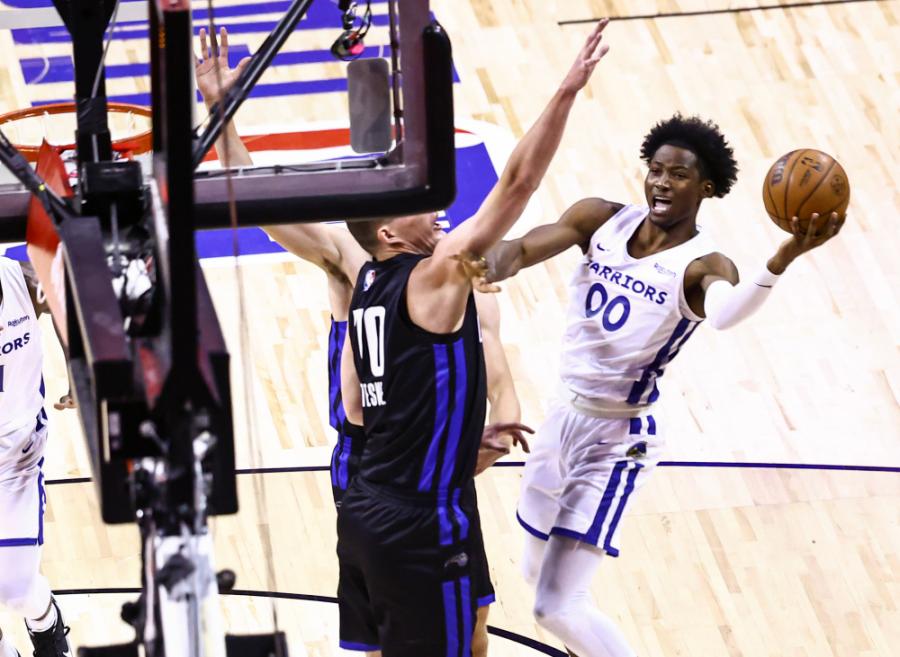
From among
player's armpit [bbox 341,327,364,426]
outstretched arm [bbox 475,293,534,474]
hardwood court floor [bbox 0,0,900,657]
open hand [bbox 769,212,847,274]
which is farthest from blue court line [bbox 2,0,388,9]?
open hand [bbox 769,212,847,274]

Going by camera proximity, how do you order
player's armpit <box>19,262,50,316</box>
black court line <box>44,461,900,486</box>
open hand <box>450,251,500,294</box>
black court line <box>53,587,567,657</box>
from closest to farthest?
open hand <box>450,251,500,294</box>
player's armpit <box>19,262,50,316</box>
black court line <box>53,587,567,657</box>
black court line <box>44,461,900,486</box>

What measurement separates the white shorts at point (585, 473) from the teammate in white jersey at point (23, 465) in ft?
5.45

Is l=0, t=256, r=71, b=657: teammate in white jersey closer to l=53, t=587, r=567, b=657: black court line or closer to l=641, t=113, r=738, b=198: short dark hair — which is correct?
l=53, t=587, r=567, b=657: black court line

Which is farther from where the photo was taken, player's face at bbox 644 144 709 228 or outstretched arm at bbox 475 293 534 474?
player's face at bbox 644 144 709 228

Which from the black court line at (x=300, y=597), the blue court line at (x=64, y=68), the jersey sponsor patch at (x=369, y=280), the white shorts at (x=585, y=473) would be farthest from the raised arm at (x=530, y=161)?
the blue court line at (x=64, y=68)

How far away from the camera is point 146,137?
4.57 meters

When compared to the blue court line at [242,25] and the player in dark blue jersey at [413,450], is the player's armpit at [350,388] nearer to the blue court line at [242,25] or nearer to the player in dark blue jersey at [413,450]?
the player in dark blue jersey at [413,450]

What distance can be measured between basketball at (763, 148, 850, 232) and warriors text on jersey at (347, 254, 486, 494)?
115 cm

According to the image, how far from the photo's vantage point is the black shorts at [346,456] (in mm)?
5473

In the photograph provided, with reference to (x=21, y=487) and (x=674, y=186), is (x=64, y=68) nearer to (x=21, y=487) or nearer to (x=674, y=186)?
(x=21, y=487)

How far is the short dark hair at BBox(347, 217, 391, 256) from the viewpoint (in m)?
4.88

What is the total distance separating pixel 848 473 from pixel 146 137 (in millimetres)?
3739

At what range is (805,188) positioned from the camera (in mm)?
5230

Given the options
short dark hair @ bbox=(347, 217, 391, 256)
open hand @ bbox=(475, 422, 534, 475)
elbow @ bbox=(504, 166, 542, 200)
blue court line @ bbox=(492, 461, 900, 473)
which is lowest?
blue court line @ bbox=(492, 461, 900, 473)
